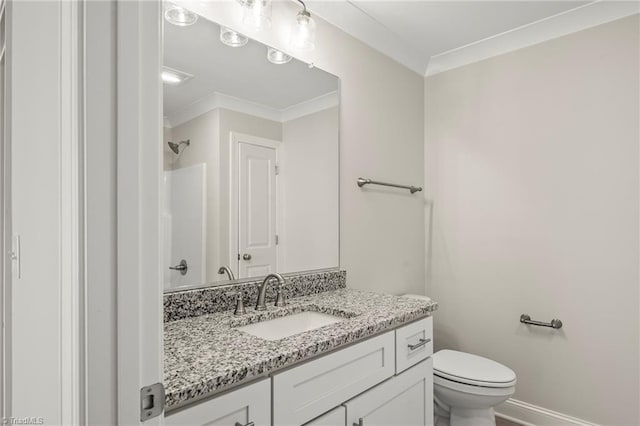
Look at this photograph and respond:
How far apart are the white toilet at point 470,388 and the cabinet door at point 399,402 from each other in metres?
0.23

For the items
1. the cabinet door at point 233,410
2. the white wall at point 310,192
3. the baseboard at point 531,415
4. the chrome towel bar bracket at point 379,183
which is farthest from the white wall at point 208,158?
the baseboard at point 531,415

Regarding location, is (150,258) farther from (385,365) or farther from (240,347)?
(385,365)

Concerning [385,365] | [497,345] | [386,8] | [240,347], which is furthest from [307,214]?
[497,345]

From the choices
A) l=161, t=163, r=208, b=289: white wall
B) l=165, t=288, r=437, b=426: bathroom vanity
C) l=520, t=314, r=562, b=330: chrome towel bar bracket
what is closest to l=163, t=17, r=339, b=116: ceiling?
l=161, t=163, r=208, b=289: white wall

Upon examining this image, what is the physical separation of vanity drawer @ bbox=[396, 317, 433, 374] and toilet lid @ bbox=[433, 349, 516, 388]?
1.02ft

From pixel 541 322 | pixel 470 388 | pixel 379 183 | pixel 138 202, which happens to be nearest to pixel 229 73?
pixel 379 183

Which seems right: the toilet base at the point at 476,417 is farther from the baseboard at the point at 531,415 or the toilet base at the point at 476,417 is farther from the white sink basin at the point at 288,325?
→ the white sink basin at the point at 288,325

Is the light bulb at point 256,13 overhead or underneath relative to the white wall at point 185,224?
overhead

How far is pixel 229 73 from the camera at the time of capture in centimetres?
155

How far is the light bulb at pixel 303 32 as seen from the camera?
1.68m

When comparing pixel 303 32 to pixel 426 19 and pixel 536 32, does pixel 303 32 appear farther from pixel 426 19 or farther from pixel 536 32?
pixel 536 32

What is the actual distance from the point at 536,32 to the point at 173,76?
6.86 feet

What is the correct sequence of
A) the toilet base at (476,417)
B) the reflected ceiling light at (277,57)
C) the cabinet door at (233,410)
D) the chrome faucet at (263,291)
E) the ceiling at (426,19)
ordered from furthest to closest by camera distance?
the ceiling at (426,19), the toilet base at (476,417), the reflected ceiling light at (277,57), the chrome faucet at (263,291), the cabinet door at (233,410)

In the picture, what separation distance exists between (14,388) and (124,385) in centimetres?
70
